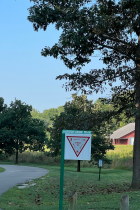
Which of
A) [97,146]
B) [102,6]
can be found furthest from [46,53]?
[97,146]

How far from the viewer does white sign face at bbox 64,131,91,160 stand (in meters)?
6.28

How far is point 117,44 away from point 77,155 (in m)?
11.0

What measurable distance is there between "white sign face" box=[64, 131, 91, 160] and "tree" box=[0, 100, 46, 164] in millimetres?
36259

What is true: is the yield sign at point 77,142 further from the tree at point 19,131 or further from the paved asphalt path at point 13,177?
the tree at point 19,131

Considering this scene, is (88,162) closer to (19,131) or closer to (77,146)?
(19,131)

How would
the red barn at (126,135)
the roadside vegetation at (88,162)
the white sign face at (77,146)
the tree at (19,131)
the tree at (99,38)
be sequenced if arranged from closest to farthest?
1. the white sign face at (77,146)
2. the tree at (99,38)
3. the roadside vegetation at (88,162)
4. the tree at (19,131)
5. the red barn at (126,135)

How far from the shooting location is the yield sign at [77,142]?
20.6 ft

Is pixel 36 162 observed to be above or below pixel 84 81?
below

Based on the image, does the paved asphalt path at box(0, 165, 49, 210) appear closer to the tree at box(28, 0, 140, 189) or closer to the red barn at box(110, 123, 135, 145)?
the tree at box(28, 0, 140, 189)

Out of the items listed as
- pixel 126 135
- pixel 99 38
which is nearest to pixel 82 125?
pixel 99 38

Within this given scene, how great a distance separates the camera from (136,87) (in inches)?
618

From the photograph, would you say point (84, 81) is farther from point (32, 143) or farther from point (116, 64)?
point (32, 143)

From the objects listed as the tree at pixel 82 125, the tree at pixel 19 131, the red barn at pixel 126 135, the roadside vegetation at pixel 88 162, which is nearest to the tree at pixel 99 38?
the tree at pixel 82 125

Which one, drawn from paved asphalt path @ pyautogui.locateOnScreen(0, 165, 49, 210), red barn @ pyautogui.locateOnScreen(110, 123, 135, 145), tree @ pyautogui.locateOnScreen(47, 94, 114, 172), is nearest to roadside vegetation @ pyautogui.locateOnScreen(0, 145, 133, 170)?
tree @ pyautogui.locateOnScreen(47, 94, 114, 172)
